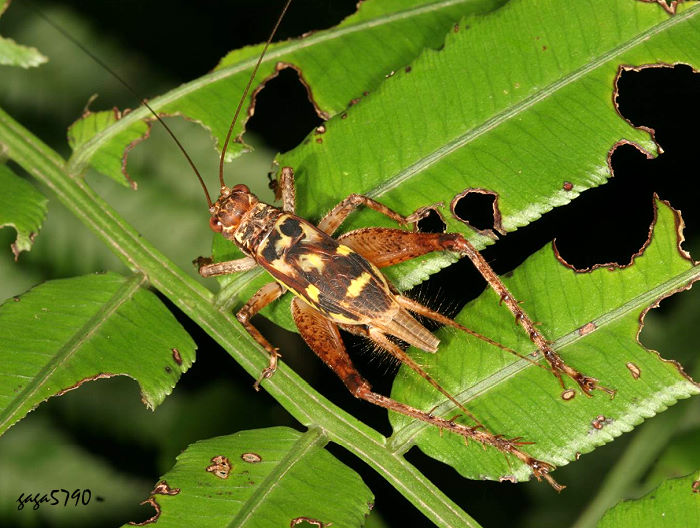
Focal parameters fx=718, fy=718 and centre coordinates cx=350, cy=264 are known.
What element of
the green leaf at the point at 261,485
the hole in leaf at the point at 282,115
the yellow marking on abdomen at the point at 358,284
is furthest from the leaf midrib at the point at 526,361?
the hole in leaf at the point at 282,115

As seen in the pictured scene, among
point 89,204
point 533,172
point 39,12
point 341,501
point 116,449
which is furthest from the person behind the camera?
point 39,12

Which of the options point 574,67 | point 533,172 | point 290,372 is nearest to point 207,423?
point 290,372

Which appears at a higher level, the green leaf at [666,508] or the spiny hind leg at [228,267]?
the spiny hind leg at [228,267]

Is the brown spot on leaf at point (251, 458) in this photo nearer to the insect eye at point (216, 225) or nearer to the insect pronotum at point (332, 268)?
the insect pronotum at point (332, 268)

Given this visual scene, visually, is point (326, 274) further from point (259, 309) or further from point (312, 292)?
point (259, 309)

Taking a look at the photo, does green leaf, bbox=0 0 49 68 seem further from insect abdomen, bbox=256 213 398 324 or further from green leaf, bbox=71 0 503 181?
insect abdomen, bbox=256 213 398 324

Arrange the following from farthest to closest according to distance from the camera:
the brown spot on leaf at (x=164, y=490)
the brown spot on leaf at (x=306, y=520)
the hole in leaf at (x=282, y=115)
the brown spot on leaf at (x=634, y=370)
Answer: the hole in leaf at (x=282, y=115) < the brown spot on leaf at (x=634, y=370) < the brown spot on leaf at (x=164, y=490) < the brown spot on leaf at (x=306, y=520)

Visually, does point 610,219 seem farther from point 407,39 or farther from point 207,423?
point 207,423
